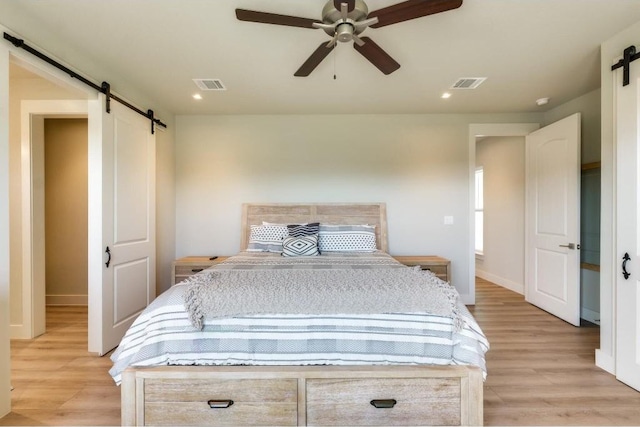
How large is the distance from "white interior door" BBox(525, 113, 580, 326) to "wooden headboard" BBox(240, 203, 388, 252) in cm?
179

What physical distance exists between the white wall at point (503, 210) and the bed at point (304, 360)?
347 centimetres

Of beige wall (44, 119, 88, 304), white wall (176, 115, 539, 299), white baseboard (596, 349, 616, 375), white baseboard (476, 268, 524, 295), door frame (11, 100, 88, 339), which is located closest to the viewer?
white baseboard (596, 349, 616, 375)

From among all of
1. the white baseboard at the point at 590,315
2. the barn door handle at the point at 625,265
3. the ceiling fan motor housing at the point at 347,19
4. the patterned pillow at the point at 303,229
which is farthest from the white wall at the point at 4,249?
the white baseboard at the point at 590,315

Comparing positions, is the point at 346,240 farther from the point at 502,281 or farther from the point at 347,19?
the point at 502,281

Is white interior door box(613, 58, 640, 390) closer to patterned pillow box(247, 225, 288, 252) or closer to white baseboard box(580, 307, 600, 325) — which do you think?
white baseboard box(580, 307, 600, 325)

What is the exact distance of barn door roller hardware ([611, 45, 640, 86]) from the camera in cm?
201

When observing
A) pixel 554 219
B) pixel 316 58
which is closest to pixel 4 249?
pixel 316 58

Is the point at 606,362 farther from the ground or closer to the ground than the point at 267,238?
closer to the ground

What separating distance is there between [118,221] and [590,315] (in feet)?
15.8

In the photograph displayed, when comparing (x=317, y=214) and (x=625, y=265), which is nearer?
(x=625, y=265)

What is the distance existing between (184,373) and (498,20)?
279cm

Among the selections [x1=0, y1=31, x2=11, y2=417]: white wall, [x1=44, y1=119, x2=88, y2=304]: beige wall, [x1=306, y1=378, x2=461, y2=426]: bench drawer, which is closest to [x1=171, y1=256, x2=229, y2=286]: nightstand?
[x1=44, y1=119, x2=88, y2=304]: beige wall

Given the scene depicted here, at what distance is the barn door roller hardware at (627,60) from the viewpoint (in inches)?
79.2

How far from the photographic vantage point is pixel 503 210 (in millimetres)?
4691
